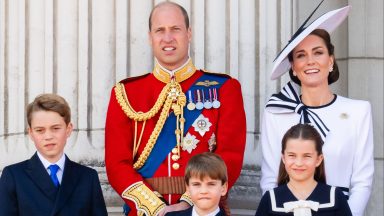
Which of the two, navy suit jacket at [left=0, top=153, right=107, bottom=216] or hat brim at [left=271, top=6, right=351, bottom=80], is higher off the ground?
hat brim at [left=271, top=6, right=351, bottom=80]

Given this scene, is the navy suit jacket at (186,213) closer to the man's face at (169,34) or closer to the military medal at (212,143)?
the military medal at (212,143)

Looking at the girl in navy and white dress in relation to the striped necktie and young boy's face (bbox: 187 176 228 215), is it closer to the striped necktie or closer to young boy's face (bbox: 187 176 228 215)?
young boy's face (bbox: 187 176 228 215)

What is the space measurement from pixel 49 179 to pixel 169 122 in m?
0.77

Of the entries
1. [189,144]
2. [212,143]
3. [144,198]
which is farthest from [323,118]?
[144,198]

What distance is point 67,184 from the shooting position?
284 inches

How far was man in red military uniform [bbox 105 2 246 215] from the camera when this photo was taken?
7.37m

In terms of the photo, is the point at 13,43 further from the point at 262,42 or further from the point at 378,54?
the point at 378,54

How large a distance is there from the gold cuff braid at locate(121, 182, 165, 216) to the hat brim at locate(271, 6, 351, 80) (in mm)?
1009

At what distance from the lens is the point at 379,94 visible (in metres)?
9.77

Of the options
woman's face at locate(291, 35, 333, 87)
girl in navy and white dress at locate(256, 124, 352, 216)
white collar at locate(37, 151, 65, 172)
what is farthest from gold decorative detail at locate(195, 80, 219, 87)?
white collar at locate(37, 151, 65, 172)

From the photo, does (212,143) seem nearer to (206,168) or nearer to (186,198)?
(186,198)

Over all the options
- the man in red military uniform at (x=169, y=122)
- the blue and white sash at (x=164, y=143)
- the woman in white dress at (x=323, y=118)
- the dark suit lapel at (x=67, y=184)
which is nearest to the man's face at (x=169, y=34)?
the man in red military uniform at (x=169, y=122)

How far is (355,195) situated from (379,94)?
2.59 meters

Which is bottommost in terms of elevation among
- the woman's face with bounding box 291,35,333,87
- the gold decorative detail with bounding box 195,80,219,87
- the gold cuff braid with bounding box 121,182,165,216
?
the gold cuff braid with bounding box 121,182,165,216
